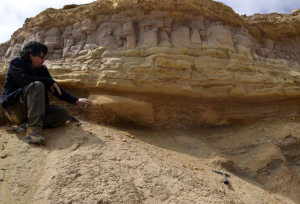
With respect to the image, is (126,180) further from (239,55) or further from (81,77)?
(239,55)

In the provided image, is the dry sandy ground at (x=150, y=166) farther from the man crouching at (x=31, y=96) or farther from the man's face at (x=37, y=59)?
the man's face at (x=37, y=59)

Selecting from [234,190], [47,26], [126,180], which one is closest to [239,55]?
[234,190]

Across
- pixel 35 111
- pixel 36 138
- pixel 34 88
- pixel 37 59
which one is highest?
pixel 37 59

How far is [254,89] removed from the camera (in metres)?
4.38

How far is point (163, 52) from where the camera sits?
14.1 ft

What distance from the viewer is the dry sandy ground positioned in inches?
94.1

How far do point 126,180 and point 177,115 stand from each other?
2.17m

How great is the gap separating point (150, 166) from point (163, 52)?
7.34 ft

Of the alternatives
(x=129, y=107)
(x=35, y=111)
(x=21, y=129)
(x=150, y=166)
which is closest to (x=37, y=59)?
(x=35, y=111)

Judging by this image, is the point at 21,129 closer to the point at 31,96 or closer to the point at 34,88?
the point at 31,96

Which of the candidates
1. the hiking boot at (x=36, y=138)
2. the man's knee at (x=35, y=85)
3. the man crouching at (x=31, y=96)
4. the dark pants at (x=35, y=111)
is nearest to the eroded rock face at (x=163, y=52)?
the man crouching at (x=31, y=96)

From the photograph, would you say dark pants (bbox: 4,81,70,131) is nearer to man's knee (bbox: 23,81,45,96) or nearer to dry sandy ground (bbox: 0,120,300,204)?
man's knee (bbox: 23,81,45,96)

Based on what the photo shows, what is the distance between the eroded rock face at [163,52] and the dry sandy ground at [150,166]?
0.82 meters

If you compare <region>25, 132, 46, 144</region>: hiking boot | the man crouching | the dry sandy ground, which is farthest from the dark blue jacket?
<region>25, 132, 46, 144</region>: hiking boot
